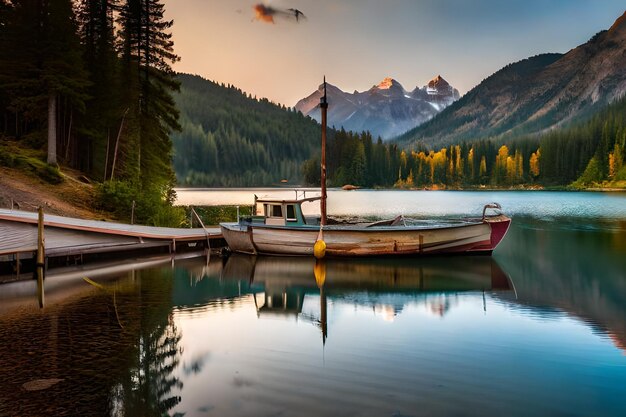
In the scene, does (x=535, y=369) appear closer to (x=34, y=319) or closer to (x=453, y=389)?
(x=453, y=389)

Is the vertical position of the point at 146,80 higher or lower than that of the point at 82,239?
higher

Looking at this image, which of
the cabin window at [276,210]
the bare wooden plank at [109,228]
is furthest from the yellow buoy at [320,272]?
the bare wooden plank at [109,228]

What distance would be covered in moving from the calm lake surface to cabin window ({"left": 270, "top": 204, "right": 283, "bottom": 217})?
5035 mm

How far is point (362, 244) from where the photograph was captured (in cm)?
3028

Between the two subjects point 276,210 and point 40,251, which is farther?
point 276,210

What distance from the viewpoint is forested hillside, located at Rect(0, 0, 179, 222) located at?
3691cm

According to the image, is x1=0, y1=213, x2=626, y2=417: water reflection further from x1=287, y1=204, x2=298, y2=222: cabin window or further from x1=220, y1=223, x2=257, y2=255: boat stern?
x1=287, y1=204, x2=298, y2=222: cabin window

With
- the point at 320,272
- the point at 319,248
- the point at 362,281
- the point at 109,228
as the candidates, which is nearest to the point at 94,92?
the point at 109,228

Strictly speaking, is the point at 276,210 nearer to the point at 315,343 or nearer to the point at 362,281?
the point at 362,281

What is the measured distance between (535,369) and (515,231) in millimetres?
41158

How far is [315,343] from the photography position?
14930mm

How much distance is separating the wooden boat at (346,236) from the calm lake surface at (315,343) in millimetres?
3092

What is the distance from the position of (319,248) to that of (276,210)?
3800mm

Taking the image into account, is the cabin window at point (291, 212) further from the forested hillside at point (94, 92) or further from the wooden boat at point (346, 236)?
the forested hillside at point (94, 92)
